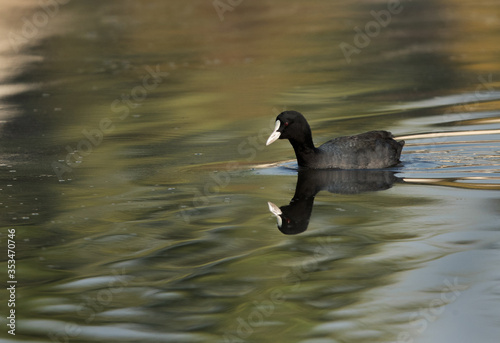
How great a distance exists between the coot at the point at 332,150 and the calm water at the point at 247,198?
214 mm

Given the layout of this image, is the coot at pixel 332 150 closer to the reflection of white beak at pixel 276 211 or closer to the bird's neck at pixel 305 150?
the bird's neck at pixel 305 150

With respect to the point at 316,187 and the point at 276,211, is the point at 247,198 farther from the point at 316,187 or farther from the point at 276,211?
the point at 316,187

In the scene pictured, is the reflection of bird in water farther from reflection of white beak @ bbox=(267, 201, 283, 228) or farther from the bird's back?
the bird's back

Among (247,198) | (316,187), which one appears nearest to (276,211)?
(247,198)

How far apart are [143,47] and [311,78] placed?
657 centimetres

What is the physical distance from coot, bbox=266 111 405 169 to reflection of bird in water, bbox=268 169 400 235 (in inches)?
4.3

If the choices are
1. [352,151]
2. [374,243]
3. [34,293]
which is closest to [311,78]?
[352,151]

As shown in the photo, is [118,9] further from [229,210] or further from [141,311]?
[141,311]

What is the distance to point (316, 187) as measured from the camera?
10391 mm

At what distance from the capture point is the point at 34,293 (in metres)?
7.35

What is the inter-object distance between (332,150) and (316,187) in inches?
36.4

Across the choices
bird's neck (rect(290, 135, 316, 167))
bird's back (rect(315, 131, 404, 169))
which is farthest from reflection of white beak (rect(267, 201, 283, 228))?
bird's back (rect(315, 131, 404, 169))

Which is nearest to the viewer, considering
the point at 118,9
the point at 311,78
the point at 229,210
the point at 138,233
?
the point at 138,233

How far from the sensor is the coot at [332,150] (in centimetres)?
1107
